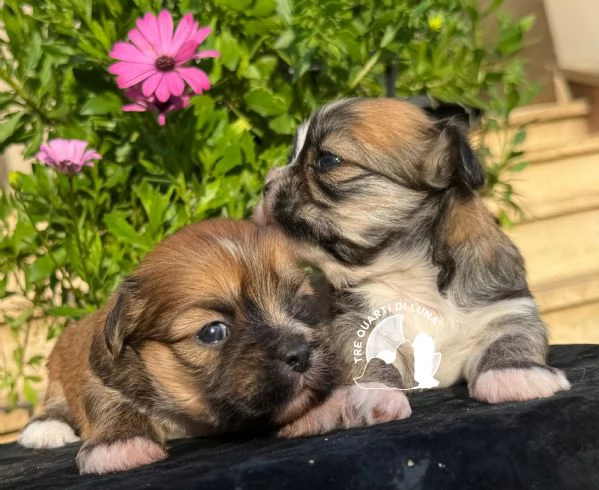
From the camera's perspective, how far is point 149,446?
264 cm

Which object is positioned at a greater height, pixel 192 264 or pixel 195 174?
pixel 195 174

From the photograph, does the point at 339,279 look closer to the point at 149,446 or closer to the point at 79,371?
the point at 149,446

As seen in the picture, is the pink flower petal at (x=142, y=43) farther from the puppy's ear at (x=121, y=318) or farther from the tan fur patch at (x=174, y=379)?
the tan fur patch at (x=174, y=379)

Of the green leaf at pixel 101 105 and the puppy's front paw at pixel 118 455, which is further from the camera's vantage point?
the green leaf at pixel 101 105

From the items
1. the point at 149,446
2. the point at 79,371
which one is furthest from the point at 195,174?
the point at 149,446

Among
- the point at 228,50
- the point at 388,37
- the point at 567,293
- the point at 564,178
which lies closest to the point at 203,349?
the point at 228,50

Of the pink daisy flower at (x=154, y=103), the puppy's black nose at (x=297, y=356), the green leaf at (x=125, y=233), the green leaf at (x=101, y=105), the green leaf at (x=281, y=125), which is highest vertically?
the green leaf at (x=101, y=105)

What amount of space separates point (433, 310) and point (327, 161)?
0.68m

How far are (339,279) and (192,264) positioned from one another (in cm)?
61

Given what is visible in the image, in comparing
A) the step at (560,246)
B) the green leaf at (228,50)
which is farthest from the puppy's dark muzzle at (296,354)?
the step at (560,246)

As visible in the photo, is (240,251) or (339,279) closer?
(240,251)

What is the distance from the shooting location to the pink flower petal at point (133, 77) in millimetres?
3352

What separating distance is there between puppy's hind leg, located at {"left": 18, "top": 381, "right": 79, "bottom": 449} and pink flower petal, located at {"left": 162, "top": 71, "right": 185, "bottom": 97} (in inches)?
52.3

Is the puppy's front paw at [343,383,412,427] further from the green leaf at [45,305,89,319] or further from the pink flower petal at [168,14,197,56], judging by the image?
the green leaf at [45,305,89,319]
